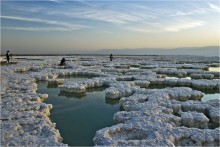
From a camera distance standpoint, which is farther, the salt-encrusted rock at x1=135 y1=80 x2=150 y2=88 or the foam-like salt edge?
the salt-encrusted rock at x1=135 y1=80 x2=150 y2=88

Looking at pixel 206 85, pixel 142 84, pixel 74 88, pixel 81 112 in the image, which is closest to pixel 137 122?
pixel 81 112

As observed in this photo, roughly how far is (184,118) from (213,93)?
751cm

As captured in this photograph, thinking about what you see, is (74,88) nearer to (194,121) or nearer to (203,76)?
(194,121)

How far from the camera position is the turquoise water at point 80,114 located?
8.48 meters

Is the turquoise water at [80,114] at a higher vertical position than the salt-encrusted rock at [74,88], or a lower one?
lower

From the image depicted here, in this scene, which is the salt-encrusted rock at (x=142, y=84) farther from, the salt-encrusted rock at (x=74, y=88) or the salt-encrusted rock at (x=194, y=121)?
the salt-encrusted rock at (x=194, y=121)

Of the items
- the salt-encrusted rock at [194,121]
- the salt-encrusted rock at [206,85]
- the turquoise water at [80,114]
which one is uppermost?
the salt-encrusted rock at [206,85]

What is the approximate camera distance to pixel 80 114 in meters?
11.0

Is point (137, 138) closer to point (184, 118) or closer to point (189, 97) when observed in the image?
point (184, 118)

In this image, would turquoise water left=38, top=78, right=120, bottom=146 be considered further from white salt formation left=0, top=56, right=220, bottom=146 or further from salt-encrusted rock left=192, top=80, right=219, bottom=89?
salt-encrusted rock left=192, top=80, right=219, bottom=89

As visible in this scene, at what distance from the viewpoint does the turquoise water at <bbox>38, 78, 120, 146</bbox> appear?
334 inches

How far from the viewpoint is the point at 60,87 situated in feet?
52.3

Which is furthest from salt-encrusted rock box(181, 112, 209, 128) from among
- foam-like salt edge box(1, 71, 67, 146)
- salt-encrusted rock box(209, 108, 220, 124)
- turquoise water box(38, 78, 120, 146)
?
foam-like salt edge box(1, 71, 67, 146)

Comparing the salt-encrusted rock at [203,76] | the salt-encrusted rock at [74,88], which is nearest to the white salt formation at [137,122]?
the salt-encrusted rock at [74,88]
